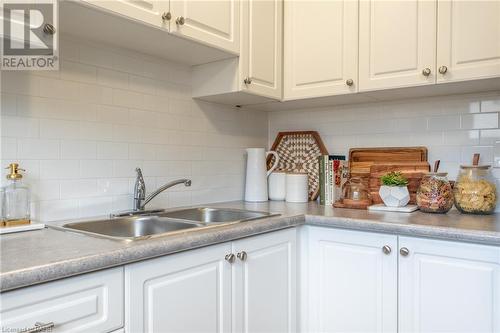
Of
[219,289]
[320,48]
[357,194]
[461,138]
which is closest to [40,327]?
[219,289]

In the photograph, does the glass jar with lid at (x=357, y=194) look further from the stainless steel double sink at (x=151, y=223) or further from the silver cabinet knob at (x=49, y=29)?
the silver cabinet knob at (x=49, y=29)

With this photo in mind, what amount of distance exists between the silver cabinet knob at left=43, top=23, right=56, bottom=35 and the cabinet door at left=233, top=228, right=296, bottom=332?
0.94 metres

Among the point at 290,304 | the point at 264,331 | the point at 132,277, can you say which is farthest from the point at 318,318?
the point at 132,277

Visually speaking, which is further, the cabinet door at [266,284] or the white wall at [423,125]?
the white wall at [423,125]

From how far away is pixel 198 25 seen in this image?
1701 millimetres

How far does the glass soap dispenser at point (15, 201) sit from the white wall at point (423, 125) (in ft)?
5.48

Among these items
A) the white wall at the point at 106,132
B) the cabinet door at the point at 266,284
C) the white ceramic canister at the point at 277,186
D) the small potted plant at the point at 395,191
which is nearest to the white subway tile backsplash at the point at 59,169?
the white wall at the point at 106,132

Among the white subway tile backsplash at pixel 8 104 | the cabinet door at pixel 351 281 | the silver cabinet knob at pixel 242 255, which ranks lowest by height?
the cabinet door at pixel 351 281

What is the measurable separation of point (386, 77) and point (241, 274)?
3.85 ft

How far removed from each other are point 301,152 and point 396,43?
0.91m

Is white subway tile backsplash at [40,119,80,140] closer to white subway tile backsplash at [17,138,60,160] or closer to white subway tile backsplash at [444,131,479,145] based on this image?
white subway tile backsplash at [17,138,60,160]

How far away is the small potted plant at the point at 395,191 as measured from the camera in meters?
1.89

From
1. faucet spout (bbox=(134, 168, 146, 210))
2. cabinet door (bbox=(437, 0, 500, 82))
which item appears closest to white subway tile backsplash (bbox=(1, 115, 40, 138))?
faucet spout (bbox=(134, 168, 146, 210))

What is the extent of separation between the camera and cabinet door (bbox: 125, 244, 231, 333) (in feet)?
3.62
